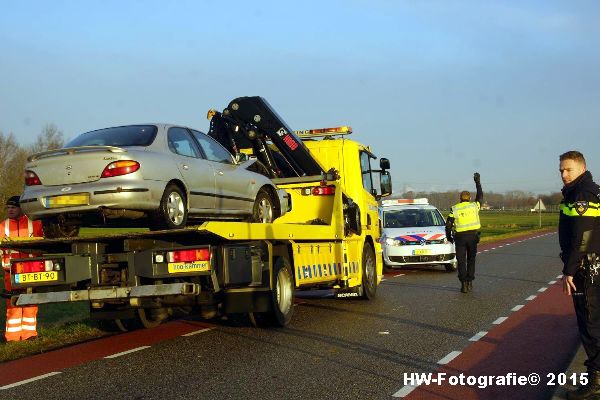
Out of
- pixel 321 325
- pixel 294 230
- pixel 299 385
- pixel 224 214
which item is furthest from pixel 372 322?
pixel 299 385

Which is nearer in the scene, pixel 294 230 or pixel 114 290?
pixel 114 290

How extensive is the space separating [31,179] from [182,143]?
1753mm

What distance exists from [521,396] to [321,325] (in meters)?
4.40

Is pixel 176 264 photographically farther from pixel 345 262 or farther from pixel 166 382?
pixel 345 262

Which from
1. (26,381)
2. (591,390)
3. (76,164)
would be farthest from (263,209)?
(591,390)

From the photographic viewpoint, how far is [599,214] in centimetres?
575

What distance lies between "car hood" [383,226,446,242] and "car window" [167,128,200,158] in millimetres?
10995

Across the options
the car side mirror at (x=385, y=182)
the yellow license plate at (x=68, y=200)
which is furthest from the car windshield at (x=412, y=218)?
the yellow license plate at (x=68, y=200)

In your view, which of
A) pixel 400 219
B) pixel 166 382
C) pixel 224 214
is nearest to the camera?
pixel 166 382

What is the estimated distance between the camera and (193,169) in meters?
8.98

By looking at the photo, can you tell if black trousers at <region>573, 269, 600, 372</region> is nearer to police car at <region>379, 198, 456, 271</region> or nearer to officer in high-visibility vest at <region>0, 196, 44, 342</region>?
officer in high-visibility vest at <region>0, 196, 44, 342</region>

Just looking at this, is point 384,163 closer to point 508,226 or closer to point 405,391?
point 405,391

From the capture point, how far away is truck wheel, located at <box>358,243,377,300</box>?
13.5 metres

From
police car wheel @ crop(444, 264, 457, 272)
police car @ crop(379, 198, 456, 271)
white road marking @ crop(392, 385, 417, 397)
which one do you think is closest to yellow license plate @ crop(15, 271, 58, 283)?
white road marking @ crop(392, 385, 417, 397)
